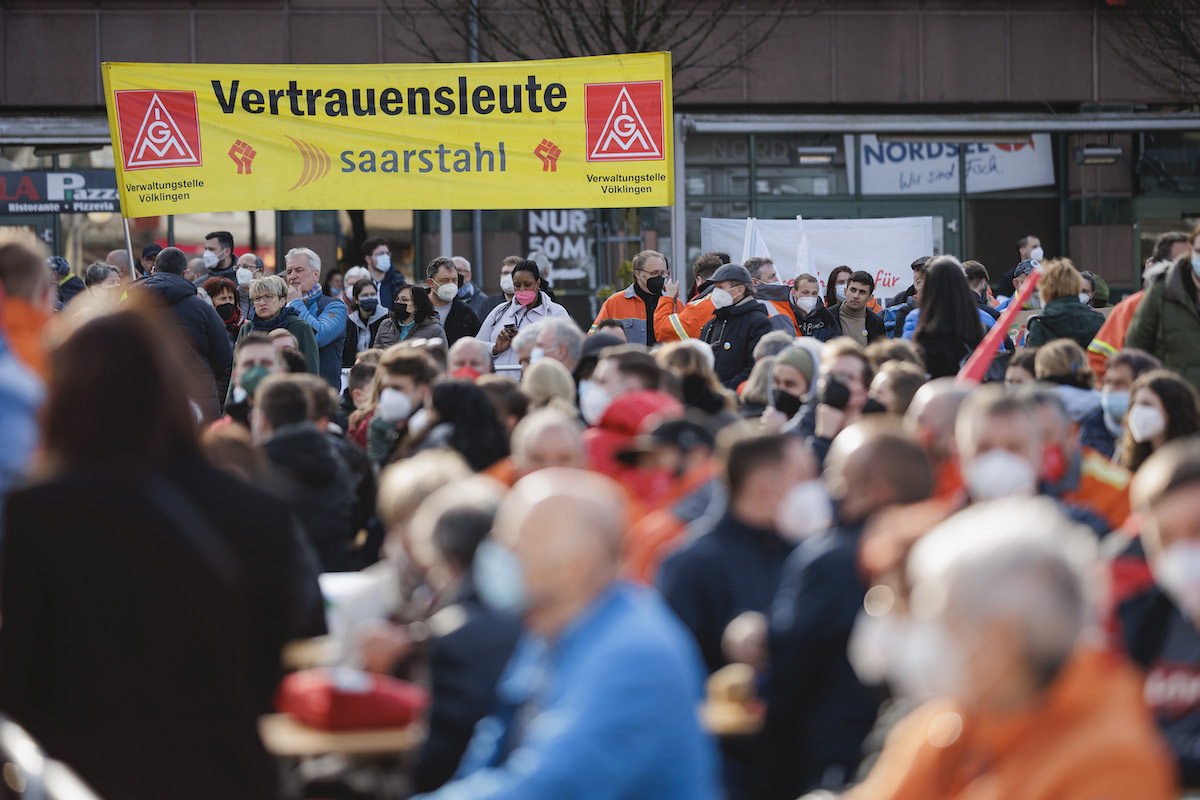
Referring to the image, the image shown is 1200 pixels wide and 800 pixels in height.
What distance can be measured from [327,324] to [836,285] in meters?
5.07

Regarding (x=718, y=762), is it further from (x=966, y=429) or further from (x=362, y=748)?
(x=966, y=429)

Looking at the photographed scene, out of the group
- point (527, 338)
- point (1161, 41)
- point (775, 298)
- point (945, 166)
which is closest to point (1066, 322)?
point (775, 298)

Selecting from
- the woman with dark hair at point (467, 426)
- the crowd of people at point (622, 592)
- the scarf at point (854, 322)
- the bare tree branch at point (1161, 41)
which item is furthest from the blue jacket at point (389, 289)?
the bare tree branch at point (1161, 41)

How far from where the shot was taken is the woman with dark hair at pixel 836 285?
13.1m

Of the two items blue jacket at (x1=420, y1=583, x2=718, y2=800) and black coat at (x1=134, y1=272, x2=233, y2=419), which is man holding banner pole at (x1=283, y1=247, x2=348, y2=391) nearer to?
black coat at (x1=134, y1=272, x2=233, y2=419)

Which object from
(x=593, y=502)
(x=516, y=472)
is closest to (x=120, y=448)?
(x=593, y=502)

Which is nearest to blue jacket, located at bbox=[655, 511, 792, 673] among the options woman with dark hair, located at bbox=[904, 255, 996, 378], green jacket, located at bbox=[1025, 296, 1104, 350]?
woman with dark hair, located at bbox=[904, 255, 996, 378]

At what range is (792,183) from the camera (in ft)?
68.1

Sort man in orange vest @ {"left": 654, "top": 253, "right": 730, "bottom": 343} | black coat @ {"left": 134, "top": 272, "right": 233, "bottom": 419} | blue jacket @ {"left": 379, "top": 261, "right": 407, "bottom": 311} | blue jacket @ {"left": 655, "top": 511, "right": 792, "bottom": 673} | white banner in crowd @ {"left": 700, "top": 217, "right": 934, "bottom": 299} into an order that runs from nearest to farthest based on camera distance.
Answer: blue jacket @ {"left": 655, "top": 511, "right": 792, "bottom": 673}, black coat @ {"left": 134, "top": 272, "right": 233, "bottom": 419}, man in orange vest @ {"left": 654, "top": 253, "right": 730, "bottom": 343}, blue jacket @ {"left": 379, "top": 261, "right": 407, "bottom": 311}, white banner in crowd @ {"left": 700, "top": 217, "right": 934, "bottom": 299}

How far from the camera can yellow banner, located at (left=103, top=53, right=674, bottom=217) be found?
11.7 m

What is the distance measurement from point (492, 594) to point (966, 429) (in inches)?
76.4

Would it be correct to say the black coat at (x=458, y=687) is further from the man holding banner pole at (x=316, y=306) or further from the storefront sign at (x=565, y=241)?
the storefront sign at (x=565, y=241)

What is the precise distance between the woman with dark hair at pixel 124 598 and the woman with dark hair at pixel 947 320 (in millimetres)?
5856

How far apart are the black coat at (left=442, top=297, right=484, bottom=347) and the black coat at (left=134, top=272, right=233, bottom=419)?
6.70 ft
